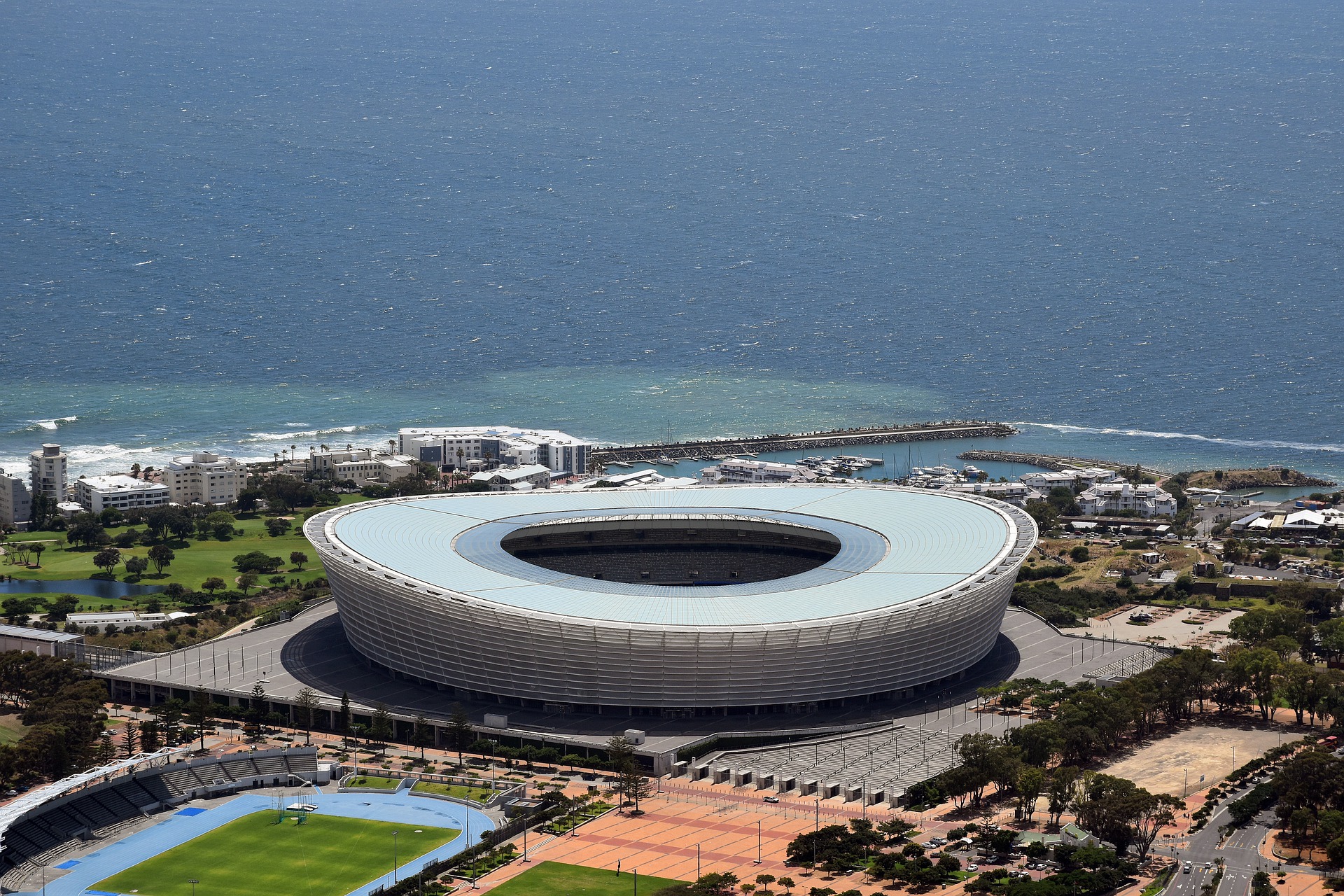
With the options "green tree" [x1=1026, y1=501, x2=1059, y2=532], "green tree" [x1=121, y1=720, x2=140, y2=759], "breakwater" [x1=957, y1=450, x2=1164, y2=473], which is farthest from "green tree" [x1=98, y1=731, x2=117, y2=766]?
"breakwater" [x1=957, y1=450, x2=1164, y2=473]

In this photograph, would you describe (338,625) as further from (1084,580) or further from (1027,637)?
(1084,580)

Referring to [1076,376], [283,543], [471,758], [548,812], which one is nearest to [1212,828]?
[548,812]

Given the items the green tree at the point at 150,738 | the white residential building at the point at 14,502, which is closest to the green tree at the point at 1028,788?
the green tree at the point at 150,738

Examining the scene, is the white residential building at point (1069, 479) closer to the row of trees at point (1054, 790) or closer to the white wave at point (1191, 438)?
the white wave at point (1191, 438)

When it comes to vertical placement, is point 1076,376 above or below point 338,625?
above

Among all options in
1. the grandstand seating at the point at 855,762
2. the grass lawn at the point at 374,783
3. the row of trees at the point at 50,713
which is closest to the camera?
the row of trees at the point at 50,713

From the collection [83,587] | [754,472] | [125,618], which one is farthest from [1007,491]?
[125,618]

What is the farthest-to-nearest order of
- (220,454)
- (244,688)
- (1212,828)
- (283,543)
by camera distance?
(220,454) < (283,543) < (244,688) < (1212,828)
